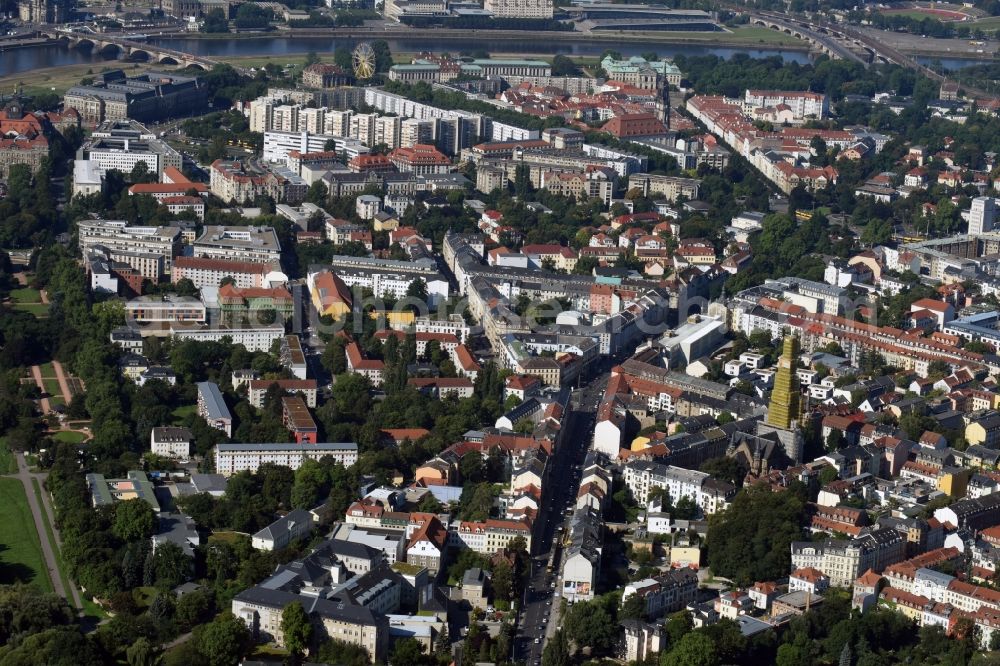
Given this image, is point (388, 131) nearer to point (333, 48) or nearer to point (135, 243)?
point (135, 243)

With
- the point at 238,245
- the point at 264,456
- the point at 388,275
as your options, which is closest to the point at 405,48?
the point at 238,245

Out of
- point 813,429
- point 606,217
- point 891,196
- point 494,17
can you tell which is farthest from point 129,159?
point 494,17

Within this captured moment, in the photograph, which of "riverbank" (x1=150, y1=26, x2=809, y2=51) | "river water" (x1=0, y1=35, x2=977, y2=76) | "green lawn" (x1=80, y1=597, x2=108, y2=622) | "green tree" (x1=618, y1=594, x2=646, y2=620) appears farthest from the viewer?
"riverbank" (x1=150, y1=26, x2=809, y2=51)

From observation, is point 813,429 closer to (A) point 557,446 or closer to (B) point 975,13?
(A) point 557,446

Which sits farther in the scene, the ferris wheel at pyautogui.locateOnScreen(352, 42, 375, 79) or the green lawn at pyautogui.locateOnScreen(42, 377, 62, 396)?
the ferris wheel at pyautogui.locateOnScreen(352, 42, 375, 79)

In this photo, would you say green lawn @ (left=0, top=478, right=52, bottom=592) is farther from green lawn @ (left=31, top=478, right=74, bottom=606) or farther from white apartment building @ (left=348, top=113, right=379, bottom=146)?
white apartment building @ (left=348, top=113, right=379, bottom=146)

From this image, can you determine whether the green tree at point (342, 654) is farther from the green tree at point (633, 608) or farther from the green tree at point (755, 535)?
the green tree at point (755, 535)

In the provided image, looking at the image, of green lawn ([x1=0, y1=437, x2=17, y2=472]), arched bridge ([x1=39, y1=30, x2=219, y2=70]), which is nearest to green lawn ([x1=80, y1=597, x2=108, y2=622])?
green lawn ([x1=0, y1=437, x2=17, y2=472])
